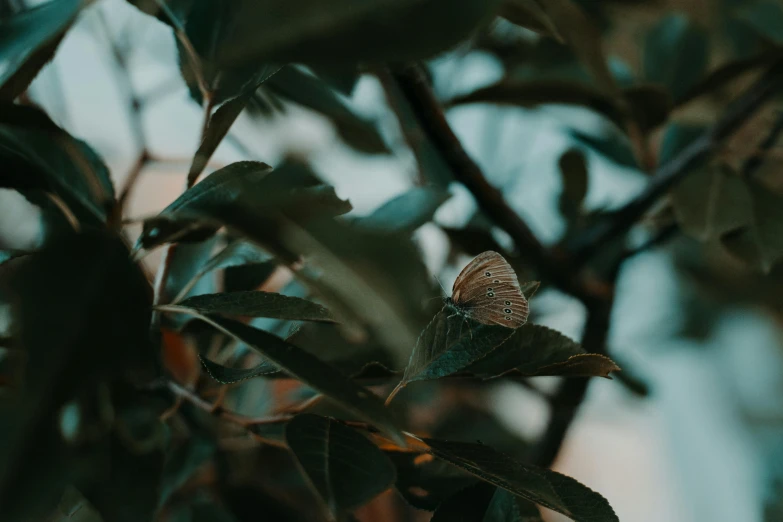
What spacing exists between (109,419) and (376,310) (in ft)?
0.36

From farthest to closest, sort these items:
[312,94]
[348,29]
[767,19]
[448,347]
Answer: [767,19] < [312,94] < [448,347] < [348,29]

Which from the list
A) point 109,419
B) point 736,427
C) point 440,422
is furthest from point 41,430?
point 736,427

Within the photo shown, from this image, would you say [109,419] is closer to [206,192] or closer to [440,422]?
[206,192]

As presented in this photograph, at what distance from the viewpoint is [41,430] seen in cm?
17

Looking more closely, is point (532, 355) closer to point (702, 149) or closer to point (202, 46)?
point (202, 46)

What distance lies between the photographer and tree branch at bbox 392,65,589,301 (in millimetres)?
378

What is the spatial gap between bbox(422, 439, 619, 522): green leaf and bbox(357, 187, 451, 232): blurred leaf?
0.11m

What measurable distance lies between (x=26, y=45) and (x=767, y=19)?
55cm

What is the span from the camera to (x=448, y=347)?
27cm

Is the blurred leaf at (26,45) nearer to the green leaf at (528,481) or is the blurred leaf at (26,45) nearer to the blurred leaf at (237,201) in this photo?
the blurred leaf at (237,201)

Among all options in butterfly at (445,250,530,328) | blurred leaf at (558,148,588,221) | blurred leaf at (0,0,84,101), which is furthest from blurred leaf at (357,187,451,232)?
blurred leaf at (558,148,588,221)

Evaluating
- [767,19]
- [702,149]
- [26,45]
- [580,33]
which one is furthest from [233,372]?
[767,19]

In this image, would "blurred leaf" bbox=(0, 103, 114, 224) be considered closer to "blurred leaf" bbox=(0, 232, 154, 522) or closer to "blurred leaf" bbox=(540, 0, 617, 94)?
"blurred leaf" bbox=(0, 232, 154, 522)

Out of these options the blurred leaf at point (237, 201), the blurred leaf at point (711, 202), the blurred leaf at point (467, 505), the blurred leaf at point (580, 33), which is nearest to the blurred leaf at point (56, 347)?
the blurred leaf at point (237, 201)
